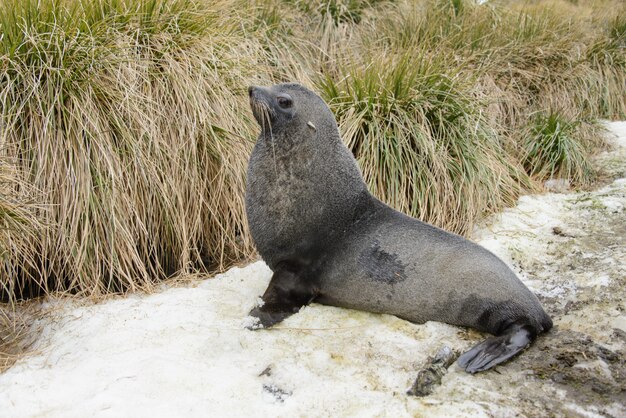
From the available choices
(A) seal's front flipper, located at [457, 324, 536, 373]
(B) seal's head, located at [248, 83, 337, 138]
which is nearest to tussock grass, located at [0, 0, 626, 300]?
(B) seal's head, located at [248, 83, 337, 138]

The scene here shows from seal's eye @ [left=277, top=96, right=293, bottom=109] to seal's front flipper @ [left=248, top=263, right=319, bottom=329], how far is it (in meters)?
0.89

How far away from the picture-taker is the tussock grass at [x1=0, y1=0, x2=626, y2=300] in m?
3.65

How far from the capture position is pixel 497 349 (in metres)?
2.82

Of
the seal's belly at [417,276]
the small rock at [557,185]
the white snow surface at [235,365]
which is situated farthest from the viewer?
the small rock at [557,185]

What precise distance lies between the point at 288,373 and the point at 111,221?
1.62m

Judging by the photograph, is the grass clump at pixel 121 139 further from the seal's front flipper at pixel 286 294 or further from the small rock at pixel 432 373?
the small rock at pixel 432 373

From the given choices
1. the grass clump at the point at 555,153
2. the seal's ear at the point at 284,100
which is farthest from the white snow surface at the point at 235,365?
the grass clump at the point at 555,153

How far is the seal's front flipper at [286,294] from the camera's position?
3.22 metres

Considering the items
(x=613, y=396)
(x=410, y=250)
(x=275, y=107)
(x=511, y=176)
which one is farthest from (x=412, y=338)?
(x=511, y=176)

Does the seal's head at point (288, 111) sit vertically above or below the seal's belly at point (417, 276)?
above

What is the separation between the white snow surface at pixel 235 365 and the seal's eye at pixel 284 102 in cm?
109

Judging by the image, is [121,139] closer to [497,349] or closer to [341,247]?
[341,247]

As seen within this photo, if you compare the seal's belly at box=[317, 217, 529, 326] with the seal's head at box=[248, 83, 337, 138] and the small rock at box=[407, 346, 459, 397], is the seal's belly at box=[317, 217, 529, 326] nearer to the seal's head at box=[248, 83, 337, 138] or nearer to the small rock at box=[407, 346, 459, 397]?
the small rock at box=[407, 346, 459, 397]

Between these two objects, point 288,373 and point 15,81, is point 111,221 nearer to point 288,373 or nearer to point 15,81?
point 15,81
